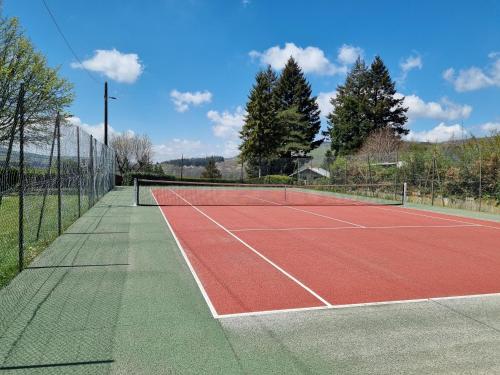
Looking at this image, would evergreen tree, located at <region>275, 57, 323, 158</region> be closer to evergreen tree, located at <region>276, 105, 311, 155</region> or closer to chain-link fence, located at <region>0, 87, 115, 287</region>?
evergreen tree, located at <region>276, 105, 311, 155</region>

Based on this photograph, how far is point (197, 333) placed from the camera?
4.44m

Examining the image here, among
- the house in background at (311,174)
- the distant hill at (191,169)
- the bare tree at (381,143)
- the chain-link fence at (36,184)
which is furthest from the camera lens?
the distant hill at (191,169)

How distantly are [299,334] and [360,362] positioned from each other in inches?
31.4

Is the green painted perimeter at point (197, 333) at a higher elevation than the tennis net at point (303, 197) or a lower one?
lower

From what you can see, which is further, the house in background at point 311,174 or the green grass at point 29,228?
the house in background at point 311,174

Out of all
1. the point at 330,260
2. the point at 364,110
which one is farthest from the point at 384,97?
the point at 330,260

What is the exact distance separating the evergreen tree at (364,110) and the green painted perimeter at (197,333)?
50497mm

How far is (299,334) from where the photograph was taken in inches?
179

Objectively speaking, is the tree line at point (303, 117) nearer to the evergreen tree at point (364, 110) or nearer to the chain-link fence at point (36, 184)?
the evergreen tree at point (364, 110)

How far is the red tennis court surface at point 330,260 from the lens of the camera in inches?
236

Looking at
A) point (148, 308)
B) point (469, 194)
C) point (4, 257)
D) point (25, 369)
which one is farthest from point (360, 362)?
point (469, 194)

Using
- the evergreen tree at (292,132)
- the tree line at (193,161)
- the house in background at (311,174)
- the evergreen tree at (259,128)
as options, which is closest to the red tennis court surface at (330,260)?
the house in background at (311,174)

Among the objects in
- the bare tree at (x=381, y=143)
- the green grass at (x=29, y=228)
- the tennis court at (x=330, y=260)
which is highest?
the bare tree at (x=381, y=143)

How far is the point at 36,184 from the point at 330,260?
6.03 meters
